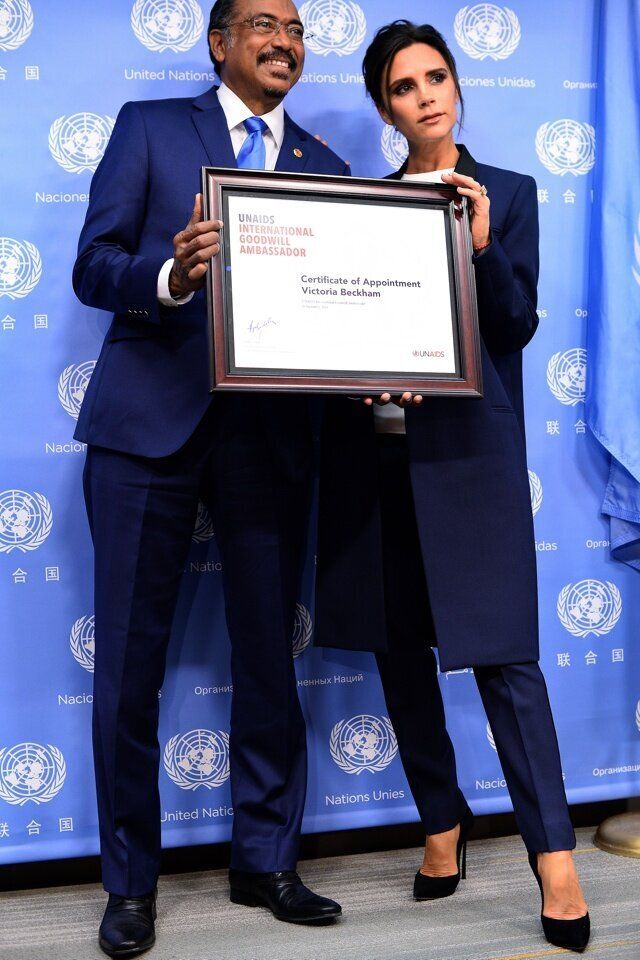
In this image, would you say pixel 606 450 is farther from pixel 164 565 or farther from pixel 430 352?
pixel 164 565

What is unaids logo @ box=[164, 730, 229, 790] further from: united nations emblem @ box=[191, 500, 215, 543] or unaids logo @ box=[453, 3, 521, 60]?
unaids logo @ box=[453, 3, 521, 60]

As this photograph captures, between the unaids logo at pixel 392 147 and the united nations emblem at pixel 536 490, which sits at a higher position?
the unaids logo at pixel 392 147

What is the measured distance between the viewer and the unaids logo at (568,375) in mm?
2494

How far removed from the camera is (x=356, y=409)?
1995 millimetres

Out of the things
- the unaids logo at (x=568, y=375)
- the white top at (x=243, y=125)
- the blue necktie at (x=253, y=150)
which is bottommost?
the unaids logo at (x=568, y=375)

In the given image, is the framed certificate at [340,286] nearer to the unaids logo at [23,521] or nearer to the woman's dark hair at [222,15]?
the woman's dark hair at [222,15]

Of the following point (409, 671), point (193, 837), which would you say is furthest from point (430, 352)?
point (193, 837)

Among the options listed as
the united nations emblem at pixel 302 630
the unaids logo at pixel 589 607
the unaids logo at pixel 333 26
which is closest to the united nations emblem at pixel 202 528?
the united nations emblem at pixel 302 630

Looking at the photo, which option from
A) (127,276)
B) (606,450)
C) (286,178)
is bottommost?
(606,450)

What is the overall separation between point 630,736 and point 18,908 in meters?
1.48

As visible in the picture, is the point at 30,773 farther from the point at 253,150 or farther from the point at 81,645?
the point at 253,150

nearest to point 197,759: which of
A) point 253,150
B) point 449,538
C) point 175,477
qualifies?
point 175,477

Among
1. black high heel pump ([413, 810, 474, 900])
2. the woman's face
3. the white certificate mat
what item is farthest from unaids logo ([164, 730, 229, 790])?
the woman's face

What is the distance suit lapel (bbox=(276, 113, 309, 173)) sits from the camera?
202 cm
